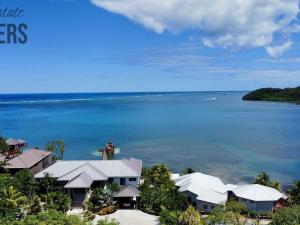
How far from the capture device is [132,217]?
2920cm

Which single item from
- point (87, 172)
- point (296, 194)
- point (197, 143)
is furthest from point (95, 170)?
point (197, 143)

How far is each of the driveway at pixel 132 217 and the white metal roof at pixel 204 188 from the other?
517cm

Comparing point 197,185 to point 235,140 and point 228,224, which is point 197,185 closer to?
point 228,224

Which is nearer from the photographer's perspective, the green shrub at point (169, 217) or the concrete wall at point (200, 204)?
the green shrub at point (169, 217)

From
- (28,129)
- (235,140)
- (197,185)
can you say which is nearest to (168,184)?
(197,185)

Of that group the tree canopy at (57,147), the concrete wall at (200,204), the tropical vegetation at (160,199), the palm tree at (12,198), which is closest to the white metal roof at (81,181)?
the palm tree at (12,198)

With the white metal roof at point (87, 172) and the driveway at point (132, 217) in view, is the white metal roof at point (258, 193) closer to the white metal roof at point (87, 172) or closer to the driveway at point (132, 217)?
the driveway at point (132, 217)

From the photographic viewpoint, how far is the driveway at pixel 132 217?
28.1 meters

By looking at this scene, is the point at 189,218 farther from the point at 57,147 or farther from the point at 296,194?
the point at 57,147

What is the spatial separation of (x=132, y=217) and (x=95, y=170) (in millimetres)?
7420

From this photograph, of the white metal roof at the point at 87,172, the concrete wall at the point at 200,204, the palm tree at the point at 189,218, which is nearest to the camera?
the palm tree at the point at 189,218

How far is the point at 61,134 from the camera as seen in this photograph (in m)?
81.7

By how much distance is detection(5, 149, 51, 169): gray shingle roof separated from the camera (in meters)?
37.3

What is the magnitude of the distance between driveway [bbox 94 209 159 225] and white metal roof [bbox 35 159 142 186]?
483 centimetres
